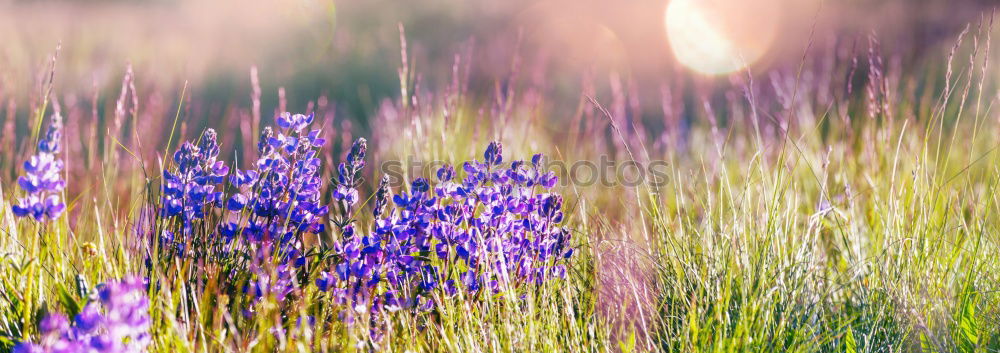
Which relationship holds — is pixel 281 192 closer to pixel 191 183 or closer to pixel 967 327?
pixel 191 183

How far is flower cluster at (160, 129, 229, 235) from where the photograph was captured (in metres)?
1.79

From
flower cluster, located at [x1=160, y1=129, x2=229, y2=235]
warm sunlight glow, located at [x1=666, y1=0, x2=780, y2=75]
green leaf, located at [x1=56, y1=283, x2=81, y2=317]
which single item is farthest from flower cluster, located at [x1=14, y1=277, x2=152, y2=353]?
warm sunlight glow, located at [x1=666, y1=0, x2=780, y2=75]

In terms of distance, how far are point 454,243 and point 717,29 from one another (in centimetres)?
1134

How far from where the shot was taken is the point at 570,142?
14.7 feet

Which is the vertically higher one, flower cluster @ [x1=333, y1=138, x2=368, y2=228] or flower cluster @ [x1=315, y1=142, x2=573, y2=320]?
flower cluster @ [x1=333, y1=138, x2=368, y2=228]

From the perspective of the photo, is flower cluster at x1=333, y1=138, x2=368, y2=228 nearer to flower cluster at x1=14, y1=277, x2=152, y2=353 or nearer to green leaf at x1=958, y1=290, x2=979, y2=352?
flower cluster at x1=14, y1=277, x2=152, y2=353

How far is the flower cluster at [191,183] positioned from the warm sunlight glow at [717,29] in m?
9.72

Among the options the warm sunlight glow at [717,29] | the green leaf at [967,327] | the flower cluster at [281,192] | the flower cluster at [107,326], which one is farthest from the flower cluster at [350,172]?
the warm sunlight glow at [717,29]

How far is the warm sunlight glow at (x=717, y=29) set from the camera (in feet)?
36.9

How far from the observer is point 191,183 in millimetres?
1829

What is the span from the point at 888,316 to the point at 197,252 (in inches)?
71.0

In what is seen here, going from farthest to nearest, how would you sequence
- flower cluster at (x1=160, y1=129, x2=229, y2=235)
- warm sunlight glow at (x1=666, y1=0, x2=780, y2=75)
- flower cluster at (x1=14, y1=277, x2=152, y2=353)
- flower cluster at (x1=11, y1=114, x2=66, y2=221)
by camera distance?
warm sunlight glow at (x1=666, y1=0, x2=780, y2=75)
flower cluster at (x1=160, y1=129, x2=229, y2=235)
flower cluster at (x1=11, y1=114, x2=66, y2=221)
flower cluster at (x1=14, y1=277, x2=152, y2=353)

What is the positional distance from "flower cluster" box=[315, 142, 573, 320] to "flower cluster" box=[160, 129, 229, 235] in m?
0.35

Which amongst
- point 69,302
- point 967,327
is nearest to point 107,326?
point 69,302
